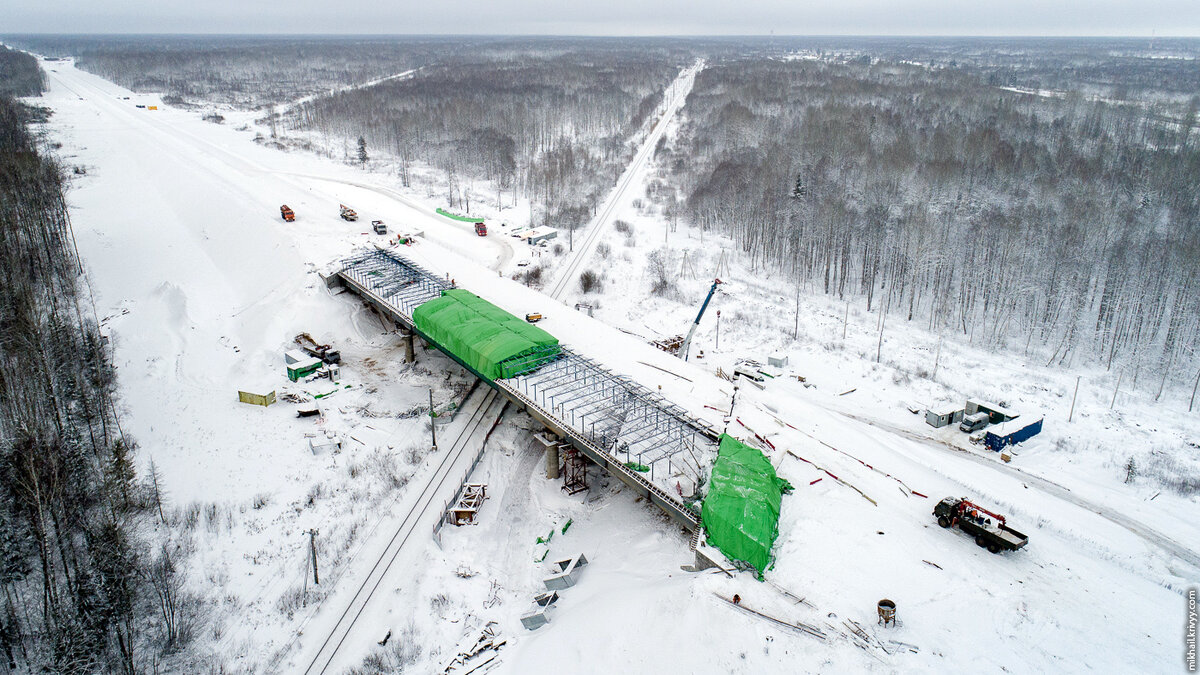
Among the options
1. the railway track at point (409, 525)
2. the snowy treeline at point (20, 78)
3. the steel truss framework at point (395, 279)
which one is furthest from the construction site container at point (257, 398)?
the snowy treeline at point (20, 78)

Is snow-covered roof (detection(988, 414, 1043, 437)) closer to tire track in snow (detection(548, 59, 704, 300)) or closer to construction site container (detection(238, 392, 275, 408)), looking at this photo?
tire track in snow (detection(548, 59, 704, 300))

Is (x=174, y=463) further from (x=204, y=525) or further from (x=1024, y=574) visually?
(x=1024, y=574)

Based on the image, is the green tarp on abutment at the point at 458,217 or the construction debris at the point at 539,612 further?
the green tarp on abutment at the point at 458,217

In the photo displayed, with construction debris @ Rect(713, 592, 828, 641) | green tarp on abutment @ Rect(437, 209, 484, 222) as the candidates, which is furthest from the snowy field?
green tarp on abutment @ Rect(437, 209, 484, 222)

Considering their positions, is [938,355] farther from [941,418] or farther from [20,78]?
[20,78]

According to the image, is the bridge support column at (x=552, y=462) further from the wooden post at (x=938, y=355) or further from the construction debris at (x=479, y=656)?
the wooden post at (x=938, y=355)
